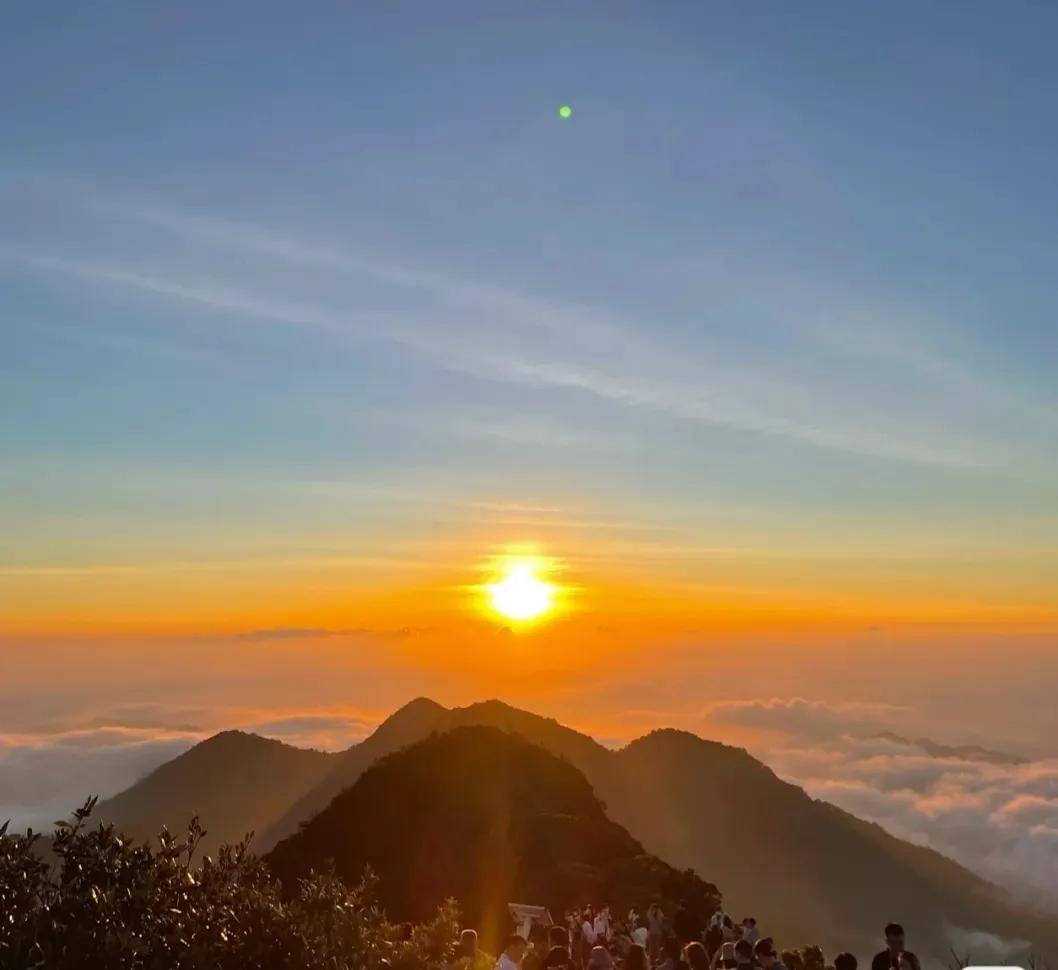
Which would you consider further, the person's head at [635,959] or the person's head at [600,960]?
the person's head at [600,960]

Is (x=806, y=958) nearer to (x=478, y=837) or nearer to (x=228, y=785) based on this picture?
(x=478, y=837)

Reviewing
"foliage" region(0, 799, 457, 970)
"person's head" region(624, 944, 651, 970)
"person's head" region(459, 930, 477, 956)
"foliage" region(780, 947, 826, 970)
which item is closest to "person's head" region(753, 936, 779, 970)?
"person's head" region(624, 944, 651, 970)

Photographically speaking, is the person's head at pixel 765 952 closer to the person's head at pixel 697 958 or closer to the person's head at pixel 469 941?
the person's head at pixel 697 958

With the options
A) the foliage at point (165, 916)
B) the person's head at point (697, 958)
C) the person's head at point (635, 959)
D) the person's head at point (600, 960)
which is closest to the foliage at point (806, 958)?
the person's head at point (697, 958)

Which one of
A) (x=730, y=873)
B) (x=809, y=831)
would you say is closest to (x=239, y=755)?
(x=730, y=873)

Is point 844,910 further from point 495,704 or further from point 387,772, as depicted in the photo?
point 387,772

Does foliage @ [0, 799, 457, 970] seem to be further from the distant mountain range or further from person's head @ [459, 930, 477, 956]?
the distant mountain range
